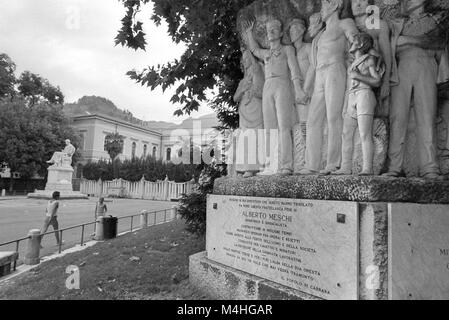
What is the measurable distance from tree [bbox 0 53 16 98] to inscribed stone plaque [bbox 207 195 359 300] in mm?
46890

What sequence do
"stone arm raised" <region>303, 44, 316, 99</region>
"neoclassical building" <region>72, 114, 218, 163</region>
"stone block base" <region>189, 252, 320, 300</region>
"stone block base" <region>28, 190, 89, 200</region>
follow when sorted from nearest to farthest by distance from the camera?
"stone block base" <region>189, 252, 320, 300</region>, "stone arm raised" <region>303, 44, 316, 99</region>, "stone block base" <region>28, 190, 89, 200</region>, "neoclassical building" <region>72, 114, 218, 163</region>

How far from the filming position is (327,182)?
11.4ft

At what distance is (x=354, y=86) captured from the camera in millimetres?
3443

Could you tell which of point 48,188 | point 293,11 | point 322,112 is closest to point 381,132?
point 322,112

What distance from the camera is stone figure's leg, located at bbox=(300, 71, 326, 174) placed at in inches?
152

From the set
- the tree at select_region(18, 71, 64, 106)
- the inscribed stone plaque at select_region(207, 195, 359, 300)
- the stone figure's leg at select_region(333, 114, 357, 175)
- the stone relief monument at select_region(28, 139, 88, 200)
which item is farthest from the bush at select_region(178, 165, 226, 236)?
the tree at select_region(18, 71, 64, 106)

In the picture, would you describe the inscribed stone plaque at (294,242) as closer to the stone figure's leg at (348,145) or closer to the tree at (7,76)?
the stone figure's leg at (348,145)

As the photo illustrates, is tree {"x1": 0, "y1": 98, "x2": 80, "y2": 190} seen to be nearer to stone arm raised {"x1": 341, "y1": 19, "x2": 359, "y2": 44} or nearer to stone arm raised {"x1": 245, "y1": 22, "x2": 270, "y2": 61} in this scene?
stone arm raised {"x1": 245, "y1": 22, "x2": 270, "y2": 61}

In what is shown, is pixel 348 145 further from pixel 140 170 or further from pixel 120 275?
pixel 140 170

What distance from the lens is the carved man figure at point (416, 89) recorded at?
3369 millimetres

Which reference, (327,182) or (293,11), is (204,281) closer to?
(327,182)

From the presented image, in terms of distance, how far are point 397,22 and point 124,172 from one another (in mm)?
42619

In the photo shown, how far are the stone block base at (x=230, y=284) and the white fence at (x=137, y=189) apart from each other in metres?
32.4

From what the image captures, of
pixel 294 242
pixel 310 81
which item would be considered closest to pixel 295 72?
pixel 310 81
